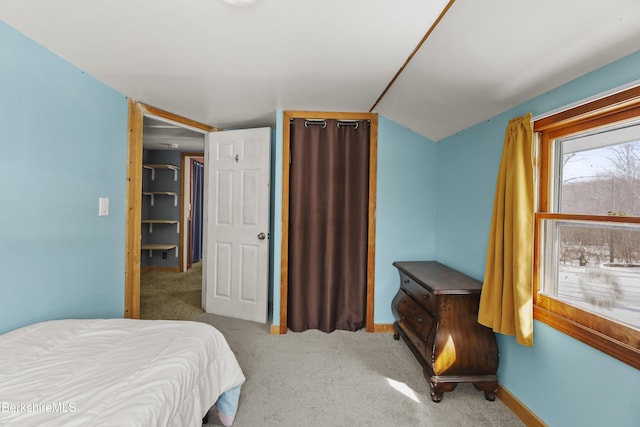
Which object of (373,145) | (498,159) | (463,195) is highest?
(373,145)

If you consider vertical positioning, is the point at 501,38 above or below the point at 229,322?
above

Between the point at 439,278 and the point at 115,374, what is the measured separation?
203cm

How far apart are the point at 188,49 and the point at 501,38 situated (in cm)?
177

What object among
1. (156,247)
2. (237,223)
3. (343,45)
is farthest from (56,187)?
(156,247)

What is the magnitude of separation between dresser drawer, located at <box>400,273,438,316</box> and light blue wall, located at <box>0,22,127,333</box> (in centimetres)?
245

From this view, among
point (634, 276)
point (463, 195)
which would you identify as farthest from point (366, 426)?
point (463, 195)

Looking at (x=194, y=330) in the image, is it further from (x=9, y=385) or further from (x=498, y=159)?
(x=498, y=159)

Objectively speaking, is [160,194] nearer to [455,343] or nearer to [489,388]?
[455,343]

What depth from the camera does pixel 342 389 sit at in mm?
1947

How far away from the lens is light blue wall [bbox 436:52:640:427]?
121cm

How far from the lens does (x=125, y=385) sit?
3.29 ft

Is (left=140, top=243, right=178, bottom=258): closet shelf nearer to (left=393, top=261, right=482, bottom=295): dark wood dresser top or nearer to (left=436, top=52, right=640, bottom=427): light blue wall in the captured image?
(left=393, top=261, right=482, bottom=295): dark wood dresser top

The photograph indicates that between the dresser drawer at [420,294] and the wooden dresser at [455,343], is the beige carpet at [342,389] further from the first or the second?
the dresser drawer at [420,294]

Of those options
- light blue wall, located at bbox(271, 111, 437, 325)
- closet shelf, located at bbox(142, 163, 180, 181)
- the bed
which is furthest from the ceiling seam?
closet shelf, located at bbox(142, 163, 180, 181)
